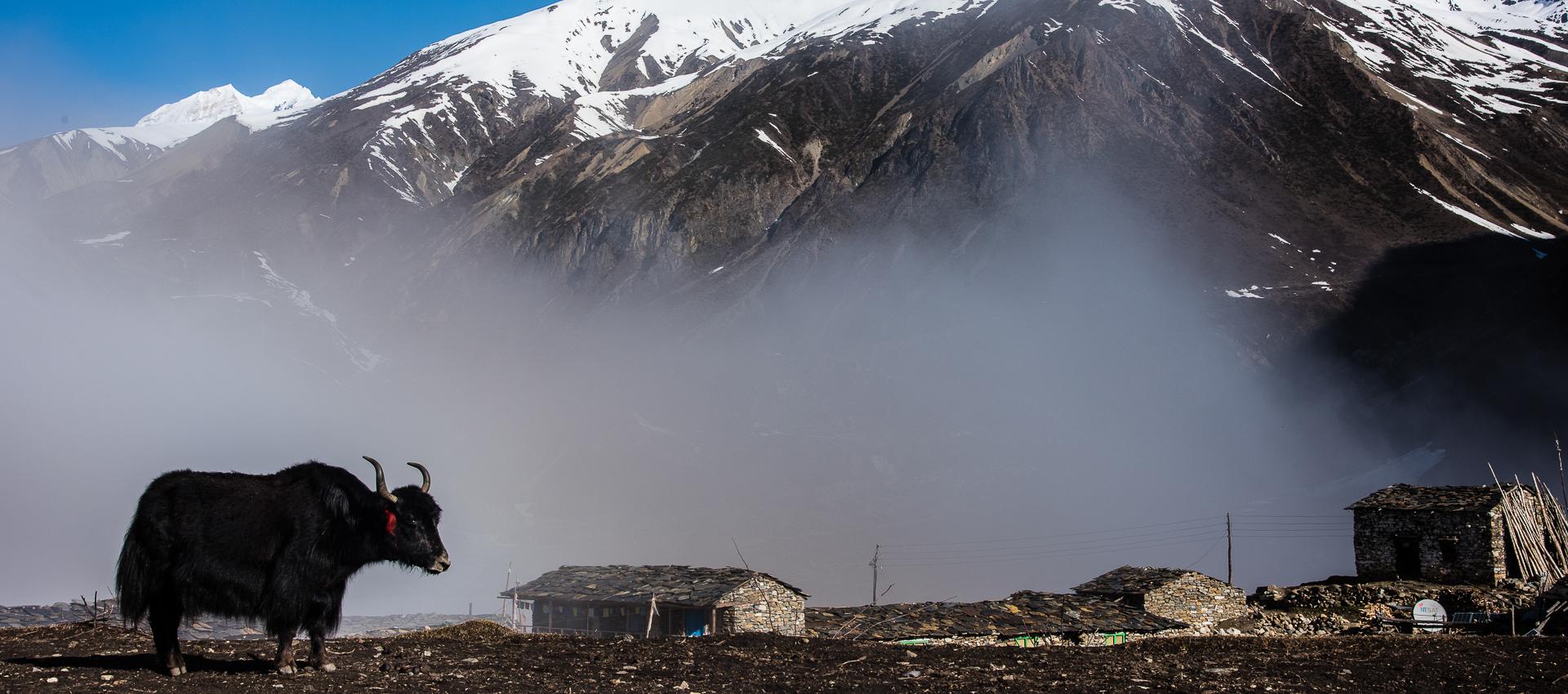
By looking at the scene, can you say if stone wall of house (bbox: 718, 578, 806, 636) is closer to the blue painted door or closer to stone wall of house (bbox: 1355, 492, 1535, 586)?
the blue painted door

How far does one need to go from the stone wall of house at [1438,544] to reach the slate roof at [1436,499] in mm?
167

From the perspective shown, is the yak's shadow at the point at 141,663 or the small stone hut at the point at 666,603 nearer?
the yak's shadow at the point at 141,663

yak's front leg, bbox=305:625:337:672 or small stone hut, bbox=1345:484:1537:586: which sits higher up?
small stone hut, bbox=1345:484:1537:586

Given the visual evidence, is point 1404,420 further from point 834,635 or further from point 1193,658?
point 1193,658

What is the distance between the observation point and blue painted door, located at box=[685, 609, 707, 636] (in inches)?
1329

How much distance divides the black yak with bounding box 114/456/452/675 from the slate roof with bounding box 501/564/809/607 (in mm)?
19210

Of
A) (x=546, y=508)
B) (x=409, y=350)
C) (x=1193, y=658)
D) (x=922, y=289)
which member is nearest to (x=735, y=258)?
(x=922, y=289)

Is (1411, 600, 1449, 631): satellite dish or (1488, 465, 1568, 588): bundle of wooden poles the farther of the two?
(1488, 465, 1568, 588): bundle of wooden poles

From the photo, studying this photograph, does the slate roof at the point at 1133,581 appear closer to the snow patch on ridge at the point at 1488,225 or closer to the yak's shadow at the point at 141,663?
the yak's shadow at the point at 141,663

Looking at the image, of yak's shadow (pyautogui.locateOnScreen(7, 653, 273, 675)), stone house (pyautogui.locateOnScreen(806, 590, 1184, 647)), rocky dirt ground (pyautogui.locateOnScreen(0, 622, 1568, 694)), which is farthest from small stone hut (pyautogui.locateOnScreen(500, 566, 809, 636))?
yak's shadow (pyautogui.locateOnScreen(7, 653, 273, 675))

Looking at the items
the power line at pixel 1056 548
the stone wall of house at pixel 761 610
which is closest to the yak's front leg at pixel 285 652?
the stone wall of house at pixel 761 610

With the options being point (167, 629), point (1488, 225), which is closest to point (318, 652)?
point (167, 629)

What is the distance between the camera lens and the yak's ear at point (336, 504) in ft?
45.6

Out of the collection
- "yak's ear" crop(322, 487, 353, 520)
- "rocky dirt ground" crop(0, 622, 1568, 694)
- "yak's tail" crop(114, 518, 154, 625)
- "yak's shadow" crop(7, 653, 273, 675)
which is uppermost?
"yak's ear" crop(322, 487, 353, 520)
